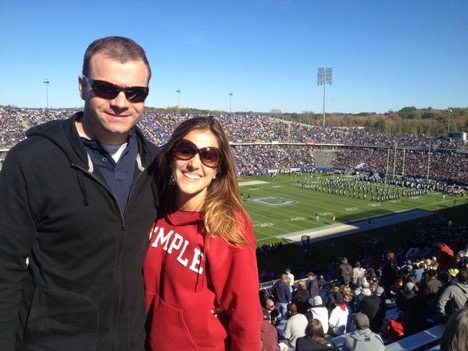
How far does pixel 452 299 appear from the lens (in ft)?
18.1

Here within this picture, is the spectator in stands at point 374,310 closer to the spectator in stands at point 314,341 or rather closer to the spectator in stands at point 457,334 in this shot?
the spectator in stands at point 314,341

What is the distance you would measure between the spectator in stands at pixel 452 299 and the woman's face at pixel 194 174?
4.54 meters

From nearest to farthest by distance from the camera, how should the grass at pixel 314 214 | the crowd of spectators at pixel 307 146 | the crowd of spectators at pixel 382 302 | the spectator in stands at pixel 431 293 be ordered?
the crowd of spectators at pixel 382 302 → the spectator in stands at pixel 431 293 → the grass at pixel 314 214 → the crowd of spectators at pixel 307 146

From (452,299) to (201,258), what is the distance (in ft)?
15.1

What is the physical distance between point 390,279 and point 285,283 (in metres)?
3.07

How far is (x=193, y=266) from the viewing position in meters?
2.18

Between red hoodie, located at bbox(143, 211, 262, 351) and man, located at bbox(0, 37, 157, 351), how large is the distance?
0.09 m

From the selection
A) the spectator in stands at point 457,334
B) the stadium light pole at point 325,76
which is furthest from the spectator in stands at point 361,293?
the stadium light pole at point 325,76

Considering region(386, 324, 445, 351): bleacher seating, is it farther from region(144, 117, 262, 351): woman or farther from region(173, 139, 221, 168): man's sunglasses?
region(173, 139, 221, 168): man's sunglasses

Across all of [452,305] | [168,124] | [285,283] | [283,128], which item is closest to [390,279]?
[285,283]

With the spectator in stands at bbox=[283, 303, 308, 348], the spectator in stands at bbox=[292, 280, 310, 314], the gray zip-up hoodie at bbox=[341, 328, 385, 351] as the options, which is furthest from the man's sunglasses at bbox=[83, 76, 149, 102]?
the spectator in stands at bbox=[292, 280, 310, 314]

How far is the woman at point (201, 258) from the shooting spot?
213 cm

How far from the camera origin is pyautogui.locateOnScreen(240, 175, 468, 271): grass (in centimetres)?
2284

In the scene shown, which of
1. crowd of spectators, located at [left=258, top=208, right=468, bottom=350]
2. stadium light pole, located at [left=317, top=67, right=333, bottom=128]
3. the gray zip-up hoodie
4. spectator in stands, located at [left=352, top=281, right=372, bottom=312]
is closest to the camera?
the gray zip-up hoodie
